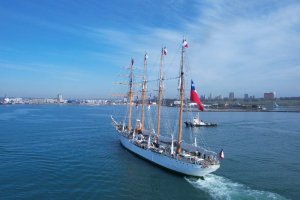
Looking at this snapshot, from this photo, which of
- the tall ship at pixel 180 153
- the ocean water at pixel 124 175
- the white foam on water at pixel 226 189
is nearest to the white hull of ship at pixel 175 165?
the tall ship at pixel 180 153

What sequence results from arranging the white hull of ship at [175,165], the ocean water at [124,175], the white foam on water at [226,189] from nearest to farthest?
the white foam on water at [226,189], the ocean water at [124,175], the white hull of ship at [175,165]

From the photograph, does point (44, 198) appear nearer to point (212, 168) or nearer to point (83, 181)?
point (83, 181)

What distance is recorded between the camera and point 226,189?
117 ft

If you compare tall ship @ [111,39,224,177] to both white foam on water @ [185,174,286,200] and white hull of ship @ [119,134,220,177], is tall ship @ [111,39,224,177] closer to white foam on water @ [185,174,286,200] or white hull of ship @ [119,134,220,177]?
white hull of ship @ [119,134,220,177]

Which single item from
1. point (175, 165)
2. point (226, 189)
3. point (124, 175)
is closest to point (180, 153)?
point (175, 165)

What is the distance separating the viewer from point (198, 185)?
37344 mm

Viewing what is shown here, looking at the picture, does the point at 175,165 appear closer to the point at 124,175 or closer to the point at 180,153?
the point at 180,153

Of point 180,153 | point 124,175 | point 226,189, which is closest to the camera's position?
point 226,189

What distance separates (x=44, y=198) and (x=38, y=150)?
24902mm

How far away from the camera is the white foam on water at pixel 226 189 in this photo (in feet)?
110

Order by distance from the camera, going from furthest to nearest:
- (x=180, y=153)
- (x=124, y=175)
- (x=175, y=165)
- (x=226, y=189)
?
(x=180, y=153)
(x=124, y=175)
(x=175, y=165)
(x=226, y=189)

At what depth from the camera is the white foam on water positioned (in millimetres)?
33625

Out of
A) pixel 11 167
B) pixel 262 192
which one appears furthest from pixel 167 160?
pixel 11 167

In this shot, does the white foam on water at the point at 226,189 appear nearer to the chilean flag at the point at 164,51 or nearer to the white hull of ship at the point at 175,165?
the white hull of ship at the point at 175,165
